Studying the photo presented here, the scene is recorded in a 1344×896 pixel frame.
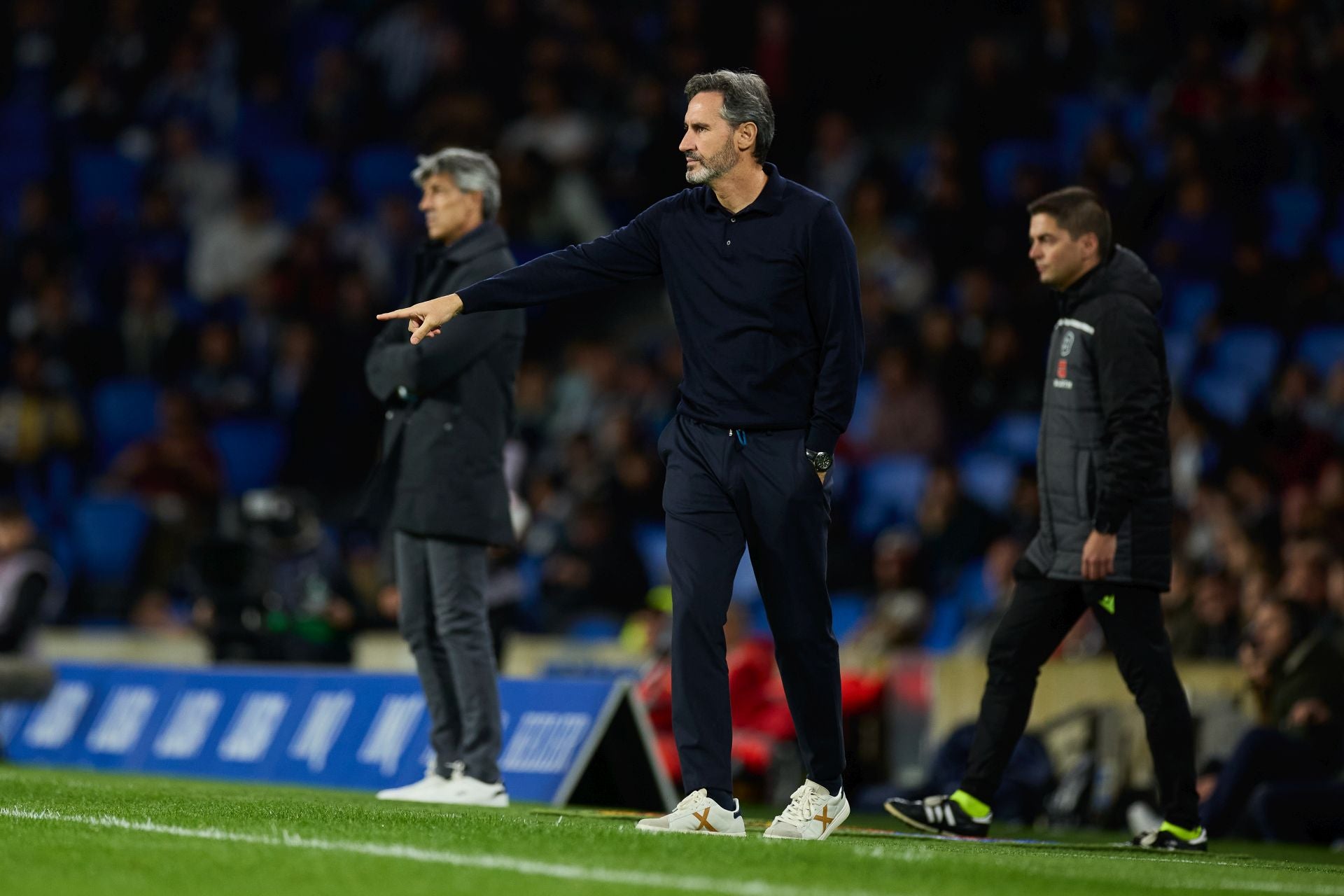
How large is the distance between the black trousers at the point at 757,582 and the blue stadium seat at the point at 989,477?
7363mm

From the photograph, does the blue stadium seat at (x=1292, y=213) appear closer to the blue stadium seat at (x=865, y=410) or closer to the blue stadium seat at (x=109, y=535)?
the blue stadium seat at (x=865, y=410)

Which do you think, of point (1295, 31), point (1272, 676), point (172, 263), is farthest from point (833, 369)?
point (172, 263)

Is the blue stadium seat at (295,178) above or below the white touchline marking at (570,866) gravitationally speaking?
above

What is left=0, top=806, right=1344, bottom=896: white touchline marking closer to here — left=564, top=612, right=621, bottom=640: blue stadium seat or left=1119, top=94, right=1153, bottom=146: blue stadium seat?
left=564, top=612, right=621, bottom=640: blue stadium seat

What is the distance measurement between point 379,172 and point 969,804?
12.8m

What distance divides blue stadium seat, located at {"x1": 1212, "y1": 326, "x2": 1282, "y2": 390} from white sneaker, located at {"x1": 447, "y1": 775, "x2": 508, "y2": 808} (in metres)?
7.39

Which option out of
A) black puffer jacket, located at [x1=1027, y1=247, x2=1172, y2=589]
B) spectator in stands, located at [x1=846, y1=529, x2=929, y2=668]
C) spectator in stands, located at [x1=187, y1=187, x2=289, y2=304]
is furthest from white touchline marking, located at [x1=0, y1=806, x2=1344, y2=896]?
spectator in stands, located at [x1=187, y1=187, x2=289, y2=304]

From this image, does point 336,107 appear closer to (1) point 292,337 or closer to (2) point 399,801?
(1) point 292,337

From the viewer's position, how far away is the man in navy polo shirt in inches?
240

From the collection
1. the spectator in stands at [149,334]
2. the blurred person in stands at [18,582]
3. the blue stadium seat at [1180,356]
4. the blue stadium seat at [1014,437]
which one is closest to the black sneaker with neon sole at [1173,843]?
the blue stadium seat at [1180,356]

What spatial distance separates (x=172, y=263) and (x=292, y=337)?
2.30 meters

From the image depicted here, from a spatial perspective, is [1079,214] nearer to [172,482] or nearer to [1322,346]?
[1322,346]

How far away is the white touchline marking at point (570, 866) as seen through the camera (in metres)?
4.61

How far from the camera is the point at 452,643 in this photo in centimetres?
780
